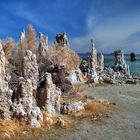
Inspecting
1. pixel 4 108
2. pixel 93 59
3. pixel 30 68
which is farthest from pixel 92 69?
pixel 4 108

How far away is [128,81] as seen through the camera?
51.9 meters

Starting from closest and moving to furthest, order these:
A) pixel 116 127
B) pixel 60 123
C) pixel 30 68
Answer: pixel 60 123, pixel 116 127, pixel 30 68

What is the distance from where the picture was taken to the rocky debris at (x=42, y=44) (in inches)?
1597

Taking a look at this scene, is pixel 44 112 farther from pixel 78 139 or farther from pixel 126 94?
pixel 126 94

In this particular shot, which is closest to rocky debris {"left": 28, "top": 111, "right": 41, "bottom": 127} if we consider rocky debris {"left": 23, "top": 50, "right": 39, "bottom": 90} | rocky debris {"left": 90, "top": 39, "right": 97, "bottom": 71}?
rocky debris {"left": 23, "top": 50, "right": 39, "bottom": 90}

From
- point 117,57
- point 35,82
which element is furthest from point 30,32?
point 117,57

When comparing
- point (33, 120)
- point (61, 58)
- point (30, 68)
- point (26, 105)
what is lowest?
point (33, 120)

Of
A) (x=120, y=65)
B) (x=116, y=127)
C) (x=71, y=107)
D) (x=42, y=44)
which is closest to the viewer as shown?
(x=116, y=127)

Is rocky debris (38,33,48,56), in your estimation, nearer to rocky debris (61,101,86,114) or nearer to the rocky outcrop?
rocky debris (61,101,86,114)

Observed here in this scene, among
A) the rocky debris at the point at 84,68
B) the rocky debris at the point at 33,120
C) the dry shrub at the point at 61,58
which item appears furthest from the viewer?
the rocky debris at the point at 84,68

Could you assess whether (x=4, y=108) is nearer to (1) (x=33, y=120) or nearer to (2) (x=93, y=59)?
(1) (x=33, y=120)

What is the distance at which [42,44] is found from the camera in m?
42.8

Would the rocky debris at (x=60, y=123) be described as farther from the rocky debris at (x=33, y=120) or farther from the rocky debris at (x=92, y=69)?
the rocky debris at (x=92, y=69)

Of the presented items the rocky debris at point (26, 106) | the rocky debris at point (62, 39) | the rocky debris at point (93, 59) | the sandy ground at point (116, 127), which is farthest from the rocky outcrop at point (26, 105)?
the rocky debris at point (93, 59)
